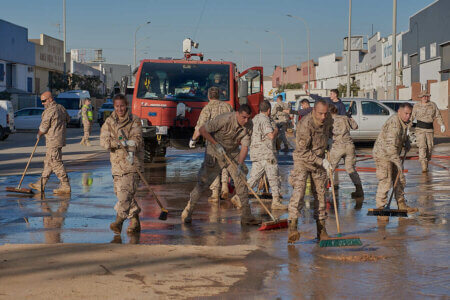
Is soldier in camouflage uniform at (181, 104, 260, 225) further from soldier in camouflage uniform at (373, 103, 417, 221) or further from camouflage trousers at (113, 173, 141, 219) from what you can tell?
soldier in camouflage uniform at (373, 103, 417, 221)

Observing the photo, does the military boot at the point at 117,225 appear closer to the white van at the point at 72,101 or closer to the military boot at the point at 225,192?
the military boot at the point at 225,192

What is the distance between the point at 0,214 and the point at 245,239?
3.94 m

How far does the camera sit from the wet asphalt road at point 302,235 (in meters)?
6.48

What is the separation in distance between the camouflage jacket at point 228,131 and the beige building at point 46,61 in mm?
60164

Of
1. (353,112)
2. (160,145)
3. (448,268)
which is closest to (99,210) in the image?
(448,268)

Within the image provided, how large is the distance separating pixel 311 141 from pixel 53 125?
18.9ft

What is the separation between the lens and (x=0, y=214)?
10.6 meters

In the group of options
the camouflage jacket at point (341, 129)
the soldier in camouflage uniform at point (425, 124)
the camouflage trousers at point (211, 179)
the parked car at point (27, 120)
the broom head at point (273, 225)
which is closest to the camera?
the broom head at point (273, 225)

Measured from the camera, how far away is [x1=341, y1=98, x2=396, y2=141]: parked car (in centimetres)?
2672

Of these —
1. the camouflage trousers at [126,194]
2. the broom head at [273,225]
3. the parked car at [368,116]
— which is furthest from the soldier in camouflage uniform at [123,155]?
the parked car at [368,116]

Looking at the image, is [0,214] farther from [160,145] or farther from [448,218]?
[160,145]

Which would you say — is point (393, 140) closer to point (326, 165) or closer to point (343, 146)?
point (326, 165)

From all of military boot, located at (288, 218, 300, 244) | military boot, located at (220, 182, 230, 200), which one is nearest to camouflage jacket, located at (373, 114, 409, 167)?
military boot, located at (288, 218, 300, 244)

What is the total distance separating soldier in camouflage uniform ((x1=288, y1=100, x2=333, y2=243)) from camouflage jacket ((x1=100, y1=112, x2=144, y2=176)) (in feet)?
6.41
